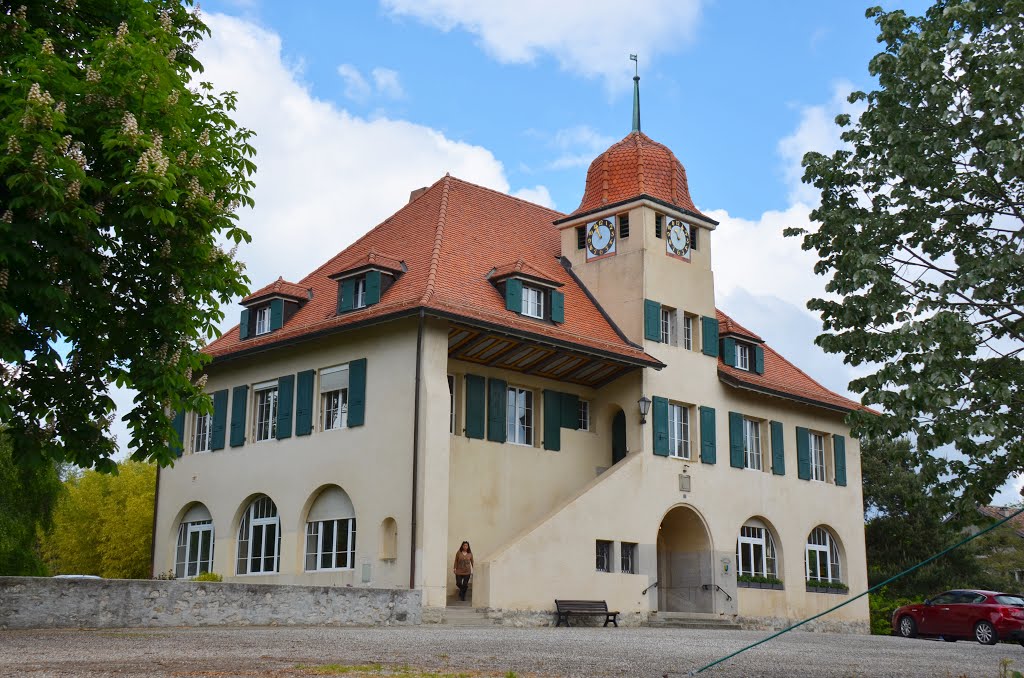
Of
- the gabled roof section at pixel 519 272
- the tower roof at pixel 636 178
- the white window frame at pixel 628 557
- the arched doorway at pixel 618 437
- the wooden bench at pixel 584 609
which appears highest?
the tower roof at pixel 636 178

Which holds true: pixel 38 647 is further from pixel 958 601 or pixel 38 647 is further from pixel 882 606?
pixel 882 606

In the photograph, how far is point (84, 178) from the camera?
13.0 m

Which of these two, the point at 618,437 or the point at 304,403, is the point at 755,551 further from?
the point at 304,403

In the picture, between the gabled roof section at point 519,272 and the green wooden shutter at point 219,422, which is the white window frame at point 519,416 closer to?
the gabled roof section at point 519,272

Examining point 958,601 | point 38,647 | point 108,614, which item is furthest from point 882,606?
point 38,647

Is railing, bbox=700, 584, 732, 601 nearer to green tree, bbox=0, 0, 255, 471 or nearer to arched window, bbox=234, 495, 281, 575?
arched window, bbox=234, 495, 281, 575

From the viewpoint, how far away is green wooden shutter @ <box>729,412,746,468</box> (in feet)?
106

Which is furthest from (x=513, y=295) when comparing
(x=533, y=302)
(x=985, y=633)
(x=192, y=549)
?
(x=985, y=633)

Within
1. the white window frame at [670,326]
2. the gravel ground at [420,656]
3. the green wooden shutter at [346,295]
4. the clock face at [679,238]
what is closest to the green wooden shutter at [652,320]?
the white window frame at [670,326]

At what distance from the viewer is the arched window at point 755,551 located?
106ft

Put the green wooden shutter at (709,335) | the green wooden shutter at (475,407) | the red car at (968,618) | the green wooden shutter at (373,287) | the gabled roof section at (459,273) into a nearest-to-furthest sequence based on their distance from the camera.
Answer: the red car at (968,618)
the gabled roof section at (459,273)
the green wooden shutter at (373,287)
the green wooden shutter at (475,407)
the green wooden shutter at (709,335)

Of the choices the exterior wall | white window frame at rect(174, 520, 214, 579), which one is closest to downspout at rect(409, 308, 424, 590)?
the exterior wall

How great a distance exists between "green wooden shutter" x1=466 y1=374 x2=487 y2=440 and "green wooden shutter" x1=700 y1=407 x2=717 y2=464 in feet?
22.4

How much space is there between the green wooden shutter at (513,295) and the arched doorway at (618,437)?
186 inches
